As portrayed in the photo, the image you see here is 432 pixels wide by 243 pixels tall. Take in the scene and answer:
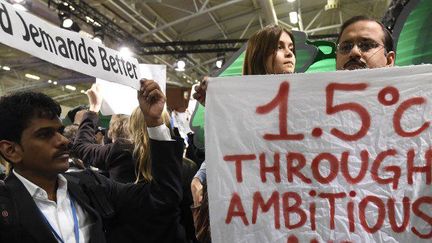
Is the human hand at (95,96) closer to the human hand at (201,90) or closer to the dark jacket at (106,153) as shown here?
the dark jacket at (106,153)

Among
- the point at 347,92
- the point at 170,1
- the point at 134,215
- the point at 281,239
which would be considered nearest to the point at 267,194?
the point at 281,239

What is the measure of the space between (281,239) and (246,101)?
Result: 0.45 metres

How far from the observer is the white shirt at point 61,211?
1410 mm

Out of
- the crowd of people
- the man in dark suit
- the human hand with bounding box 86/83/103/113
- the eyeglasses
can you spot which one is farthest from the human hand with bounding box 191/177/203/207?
the eyeglasses

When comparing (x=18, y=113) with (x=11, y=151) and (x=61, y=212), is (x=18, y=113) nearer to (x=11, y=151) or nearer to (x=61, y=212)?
(x=11, y=151)

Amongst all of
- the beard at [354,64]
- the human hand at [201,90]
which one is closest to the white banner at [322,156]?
the human hand at [201,90]

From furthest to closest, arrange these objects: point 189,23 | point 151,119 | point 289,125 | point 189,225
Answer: point 189,23 < point 189,225 < point 151,119 < point 289,125

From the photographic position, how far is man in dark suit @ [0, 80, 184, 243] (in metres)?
1.35

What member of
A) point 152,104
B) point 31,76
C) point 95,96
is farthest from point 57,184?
point 31,76

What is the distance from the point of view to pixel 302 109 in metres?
1.47

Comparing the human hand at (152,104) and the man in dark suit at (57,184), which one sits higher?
the human hand at (152,104)

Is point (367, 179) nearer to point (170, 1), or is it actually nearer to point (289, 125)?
point (289, 125)

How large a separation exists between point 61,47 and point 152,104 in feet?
1.13

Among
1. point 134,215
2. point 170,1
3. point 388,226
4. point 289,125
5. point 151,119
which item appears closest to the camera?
point 388,226
